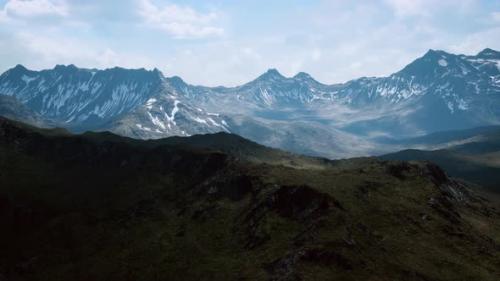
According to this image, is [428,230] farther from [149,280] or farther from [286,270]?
[149,280]

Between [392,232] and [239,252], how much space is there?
54.5m

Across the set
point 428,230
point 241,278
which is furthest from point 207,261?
point 428,230

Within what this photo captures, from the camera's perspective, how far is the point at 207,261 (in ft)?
651

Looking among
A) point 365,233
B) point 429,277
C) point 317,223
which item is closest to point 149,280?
point 317,223

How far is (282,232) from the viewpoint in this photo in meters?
196

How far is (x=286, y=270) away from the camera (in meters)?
167

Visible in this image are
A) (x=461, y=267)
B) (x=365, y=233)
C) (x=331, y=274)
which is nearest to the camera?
(x=331, y=274)

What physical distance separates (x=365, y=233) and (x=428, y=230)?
27300 millimetres

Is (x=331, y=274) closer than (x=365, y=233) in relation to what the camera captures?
Yes

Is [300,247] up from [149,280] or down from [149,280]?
up

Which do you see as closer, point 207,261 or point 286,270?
point 286,270

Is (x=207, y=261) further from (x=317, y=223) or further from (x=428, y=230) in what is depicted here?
(x=428, y=230)

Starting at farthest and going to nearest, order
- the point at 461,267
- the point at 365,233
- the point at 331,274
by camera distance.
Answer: the point at 365,233, the point at 461,267, the point at 331,274

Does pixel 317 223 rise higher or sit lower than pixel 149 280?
higher
